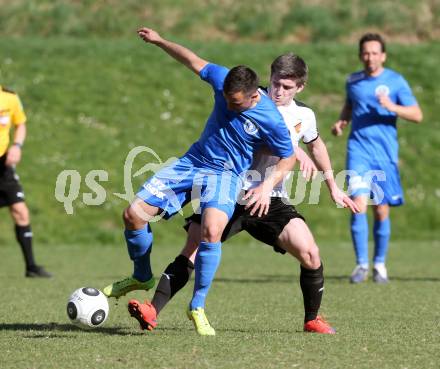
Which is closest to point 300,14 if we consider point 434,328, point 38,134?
point 38,134

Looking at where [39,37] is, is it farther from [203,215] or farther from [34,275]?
[203,215]

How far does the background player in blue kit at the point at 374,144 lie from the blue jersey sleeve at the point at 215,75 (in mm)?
4434

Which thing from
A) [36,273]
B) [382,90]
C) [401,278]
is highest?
[382,90]

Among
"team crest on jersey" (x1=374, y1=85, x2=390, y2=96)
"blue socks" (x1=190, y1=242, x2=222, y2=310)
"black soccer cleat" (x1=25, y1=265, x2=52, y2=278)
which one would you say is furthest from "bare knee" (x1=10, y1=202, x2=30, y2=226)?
"blue socks" (x1=190, y1=242, x2=222, y2=310)

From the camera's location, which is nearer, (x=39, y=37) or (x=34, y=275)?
(x=34, y=275)

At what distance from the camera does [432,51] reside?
23781mm

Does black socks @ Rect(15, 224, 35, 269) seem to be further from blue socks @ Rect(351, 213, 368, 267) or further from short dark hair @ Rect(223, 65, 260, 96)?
short dark hair @ Rect(223, 65, 260, 96)

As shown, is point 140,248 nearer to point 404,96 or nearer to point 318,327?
point 318,327

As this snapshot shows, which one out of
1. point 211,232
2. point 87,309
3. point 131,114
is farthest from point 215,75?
point 131,114

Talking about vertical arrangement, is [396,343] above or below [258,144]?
below

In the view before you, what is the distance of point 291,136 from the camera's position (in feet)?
22.9

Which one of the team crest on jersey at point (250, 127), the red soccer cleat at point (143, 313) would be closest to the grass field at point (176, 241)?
the red soccer cleat at point (143, 313)

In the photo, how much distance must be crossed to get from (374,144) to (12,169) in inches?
164

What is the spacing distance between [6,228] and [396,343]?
12119 mm
